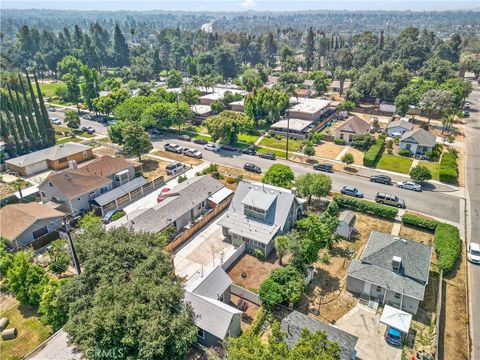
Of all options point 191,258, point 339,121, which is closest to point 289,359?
→ point 191,258

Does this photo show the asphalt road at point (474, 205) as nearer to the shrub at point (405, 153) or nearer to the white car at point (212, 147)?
the shrub at point (405, 153)

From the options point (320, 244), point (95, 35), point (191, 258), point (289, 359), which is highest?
point (95, 35)

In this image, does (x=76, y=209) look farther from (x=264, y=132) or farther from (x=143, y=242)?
(x=264, y=132)

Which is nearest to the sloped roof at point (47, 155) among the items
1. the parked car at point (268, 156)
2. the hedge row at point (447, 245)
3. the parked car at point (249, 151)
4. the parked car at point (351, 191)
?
the parked car at point (249, 151)

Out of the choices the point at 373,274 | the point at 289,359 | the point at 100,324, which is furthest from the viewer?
the point at 373,274

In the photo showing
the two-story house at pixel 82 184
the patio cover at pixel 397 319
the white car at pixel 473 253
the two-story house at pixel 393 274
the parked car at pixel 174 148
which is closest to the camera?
the patio cover at pixel 397 319

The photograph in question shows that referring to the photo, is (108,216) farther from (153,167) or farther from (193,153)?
(193,153)

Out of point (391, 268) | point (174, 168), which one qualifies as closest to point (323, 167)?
point (174, 168)
